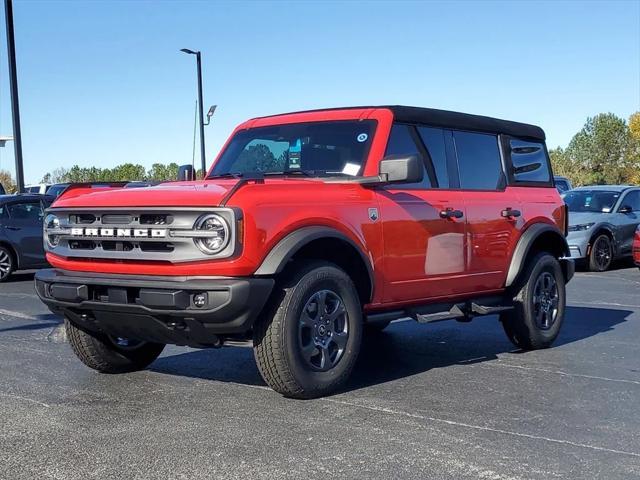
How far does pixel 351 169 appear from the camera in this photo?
19.4 ft

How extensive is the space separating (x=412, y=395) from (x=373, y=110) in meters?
2.20

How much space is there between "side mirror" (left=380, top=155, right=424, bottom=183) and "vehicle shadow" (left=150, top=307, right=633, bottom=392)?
1443 millimetres

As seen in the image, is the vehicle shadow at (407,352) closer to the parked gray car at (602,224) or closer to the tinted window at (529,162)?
the tinted window at (529,162)

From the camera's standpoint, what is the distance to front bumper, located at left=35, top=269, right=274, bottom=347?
4715mm

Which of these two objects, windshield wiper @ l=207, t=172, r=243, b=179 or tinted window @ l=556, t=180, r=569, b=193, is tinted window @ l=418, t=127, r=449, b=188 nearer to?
windshield wiper @ l=207, t=172, r=243, b=179

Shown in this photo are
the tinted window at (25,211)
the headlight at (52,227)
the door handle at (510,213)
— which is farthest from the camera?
the tinted window at (25,211)

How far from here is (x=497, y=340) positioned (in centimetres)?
780

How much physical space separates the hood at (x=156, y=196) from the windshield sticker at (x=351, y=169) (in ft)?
3.09

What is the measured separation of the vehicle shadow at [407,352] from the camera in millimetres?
6090

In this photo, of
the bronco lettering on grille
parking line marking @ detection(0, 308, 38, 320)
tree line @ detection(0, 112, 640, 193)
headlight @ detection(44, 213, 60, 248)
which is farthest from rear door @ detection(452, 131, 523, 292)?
tree line @ detection(0, 112, 640, 193)

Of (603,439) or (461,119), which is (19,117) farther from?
(603,439)

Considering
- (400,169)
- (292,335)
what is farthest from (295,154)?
(292,335)

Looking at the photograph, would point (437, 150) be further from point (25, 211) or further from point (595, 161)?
point (595, 161)

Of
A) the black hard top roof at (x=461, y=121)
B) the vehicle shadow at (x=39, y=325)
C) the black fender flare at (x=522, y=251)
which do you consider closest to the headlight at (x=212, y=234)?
the black hard top roof at (x=461, y=121)
